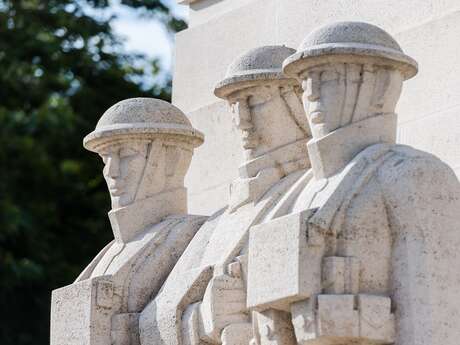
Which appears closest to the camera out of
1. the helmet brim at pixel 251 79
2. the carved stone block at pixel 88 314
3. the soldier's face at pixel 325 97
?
the soldier's face at pixel 325 97

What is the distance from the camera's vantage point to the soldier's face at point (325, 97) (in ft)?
39.4

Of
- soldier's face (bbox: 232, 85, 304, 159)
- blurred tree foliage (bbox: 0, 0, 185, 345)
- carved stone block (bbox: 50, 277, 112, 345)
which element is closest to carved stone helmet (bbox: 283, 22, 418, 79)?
soldier's face (bbox: 232, 85, 304, 159)

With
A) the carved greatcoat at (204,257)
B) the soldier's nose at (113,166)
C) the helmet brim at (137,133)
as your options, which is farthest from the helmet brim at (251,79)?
the soldier's nose at (113,166)

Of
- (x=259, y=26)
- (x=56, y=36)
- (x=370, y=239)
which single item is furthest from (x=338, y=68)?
(x=56, y=36)

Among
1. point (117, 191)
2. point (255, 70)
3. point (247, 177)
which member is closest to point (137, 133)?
point (117, 191)

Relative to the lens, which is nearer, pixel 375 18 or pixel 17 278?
pixel 375 18

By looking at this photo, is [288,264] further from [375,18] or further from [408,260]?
[375,18]

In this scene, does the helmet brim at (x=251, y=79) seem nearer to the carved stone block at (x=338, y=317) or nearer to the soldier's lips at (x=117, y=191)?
the soldier's lips at (x=117, y=191)

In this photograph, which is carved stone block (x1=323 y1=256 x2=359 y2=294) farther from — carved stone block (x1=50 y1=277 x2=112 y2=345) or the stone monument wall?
carved stone block (x1=50 y1=277 x2=112 y2=345)

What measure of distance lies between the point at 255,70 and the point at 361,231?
1.82 metres

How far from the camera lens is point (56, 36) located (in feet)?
89.4

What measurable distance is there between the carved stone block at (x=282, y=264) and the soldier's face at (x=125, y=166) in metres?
2.14

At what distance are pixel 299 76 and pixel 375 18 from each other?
2.38m

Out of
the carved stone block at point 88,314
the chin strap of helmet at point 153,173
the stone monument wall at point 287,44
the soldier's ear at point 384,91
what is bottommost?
the carved stone block at point 88,314
